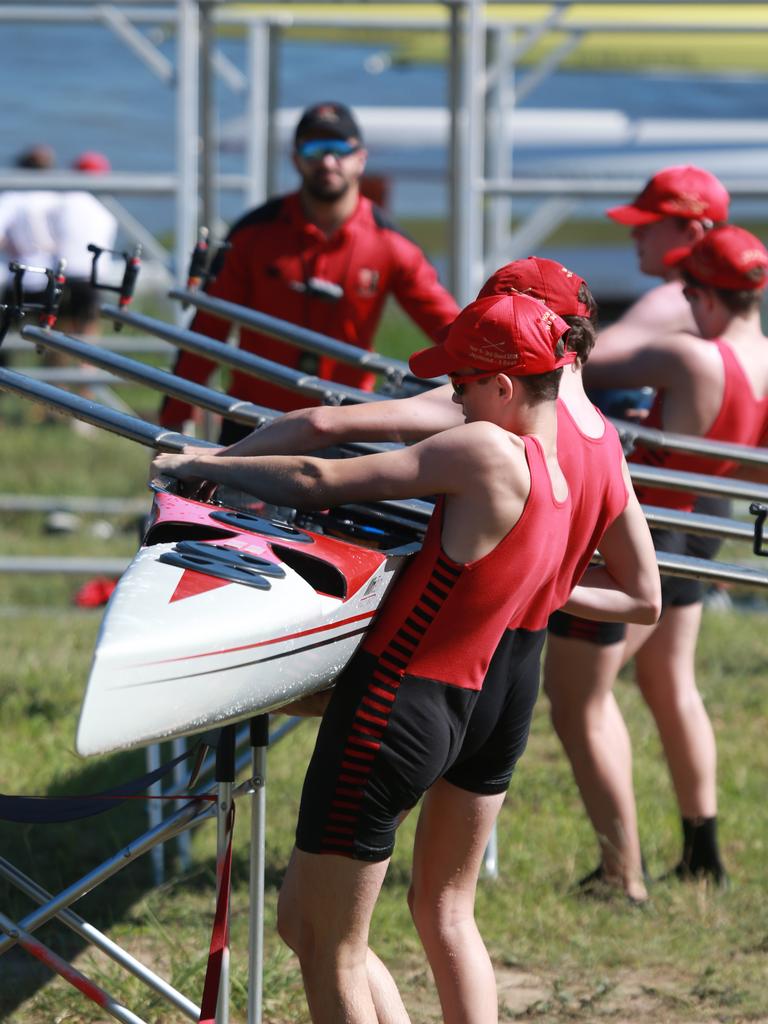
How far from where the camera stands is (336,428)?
2.70 meters

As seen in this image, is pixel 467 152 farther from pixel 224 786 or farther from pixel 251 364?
pixel 224 786

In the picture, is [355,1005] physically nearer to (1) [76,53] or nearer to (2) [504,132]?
(2) [504,132]

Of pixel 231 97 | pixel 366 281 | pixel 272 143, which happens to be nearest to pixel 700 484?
pixel 366 281

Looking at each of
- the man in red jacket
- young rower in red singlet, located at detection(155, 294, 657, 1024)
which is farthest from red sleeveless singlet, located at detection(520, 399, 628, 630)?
the man in red jacket

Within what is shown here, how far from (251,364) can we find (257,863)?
4.74 ft

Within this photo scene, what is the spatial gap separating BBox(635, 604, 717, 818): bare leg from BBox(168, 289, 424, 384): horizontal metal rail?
3.34 feet

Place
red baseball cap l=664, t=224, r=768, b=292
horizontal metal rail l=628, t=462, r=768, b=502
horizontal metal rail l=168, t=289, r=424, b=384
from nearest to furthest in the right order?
horizontal metal rail l=628, t=462, r=768, b=502
red baseball cap l=664, t=224, r=768, b=292
horizontal metal rail l=168, t=289, r=424, b=384

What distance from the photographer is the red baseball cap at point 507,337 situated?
2.44m

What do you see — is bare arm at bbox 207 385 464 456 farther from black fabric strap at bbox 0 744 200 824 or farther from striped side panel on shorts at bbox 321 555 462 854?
black fabric strap at bbox 0 744 200 824

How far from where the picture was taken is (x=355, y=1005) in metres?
2.59

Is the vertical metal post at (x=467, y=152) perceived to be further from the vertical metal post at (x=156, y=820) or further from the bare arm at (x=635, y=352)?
the vertical metal post at (x=156, y=820)

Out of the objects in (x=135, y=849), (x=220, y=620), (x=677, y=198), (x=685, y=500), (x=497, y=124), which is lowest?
(x=135, y=849)

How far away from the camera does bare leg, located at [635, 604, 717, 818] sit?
4.21m

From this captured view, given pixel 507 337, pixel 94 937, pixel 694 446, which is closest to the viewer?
pixel 507 337
